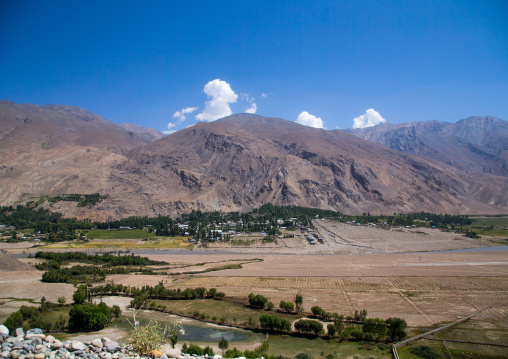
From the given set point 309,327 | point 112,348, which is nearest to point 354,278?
point 309,327

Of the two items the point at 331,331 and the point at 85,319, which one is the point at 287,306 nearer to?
the point at 331,331

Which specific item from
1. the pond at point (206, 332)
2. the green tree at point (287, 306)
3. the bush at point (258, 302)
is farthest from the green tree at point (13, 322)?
the green tree at point (287, 306)

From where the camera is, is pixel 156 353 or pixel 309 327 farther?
pixel 309 327

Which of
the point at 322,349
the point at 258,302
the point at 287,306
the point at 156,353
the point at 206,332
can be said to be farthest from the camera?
the point at 258,302

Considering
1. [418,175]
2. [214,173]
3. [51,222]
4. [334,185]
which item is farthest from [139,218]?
[418,175]

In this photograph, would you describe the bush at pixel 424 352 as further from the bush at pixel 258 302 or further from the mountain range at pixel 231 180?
the mountain range at pixel 231 180
